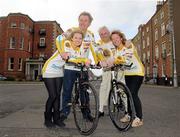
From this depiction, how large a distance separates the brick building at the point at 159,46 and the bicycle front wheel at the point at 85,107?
106 ft

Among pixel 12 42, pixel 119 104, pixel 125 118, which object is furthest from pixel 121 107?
pixel 12 42

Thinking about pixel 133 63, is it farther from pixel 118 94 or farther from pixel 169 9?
pixel 169 9

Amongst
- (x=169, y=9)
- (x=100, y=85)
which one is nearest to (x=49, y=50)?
(x=169, y=9)

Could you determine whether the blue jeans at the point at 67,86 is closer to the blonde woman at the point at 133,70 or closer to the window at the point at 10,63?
the blonde woman at the point at 133,70

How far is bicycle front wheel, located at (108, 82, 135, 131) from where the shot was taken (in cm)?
459

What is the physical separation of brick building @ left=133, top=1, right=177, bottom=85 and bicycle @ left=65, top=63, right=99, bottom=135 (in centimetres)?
3232

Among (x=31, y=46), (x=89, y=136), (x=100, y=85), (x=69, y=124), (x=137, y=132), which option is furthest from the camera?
(x=31, y=46)

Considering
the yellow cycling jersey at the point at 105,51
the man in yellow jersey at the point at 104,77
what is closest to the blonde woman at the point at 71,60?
the yellow cycling jersey at the point at 105,51

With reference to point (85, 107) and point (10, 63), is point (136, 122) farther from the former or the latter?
point (10, 63)

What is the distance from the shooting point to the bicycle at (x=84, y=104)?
4.25 meters

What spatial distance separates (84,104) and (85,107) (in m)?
0.06

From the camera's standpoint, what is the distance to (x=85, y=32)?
5.28m

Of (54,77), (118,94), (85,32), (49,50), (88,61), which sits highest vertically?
(49,50)

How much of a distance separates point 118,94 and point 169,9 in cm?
3845
